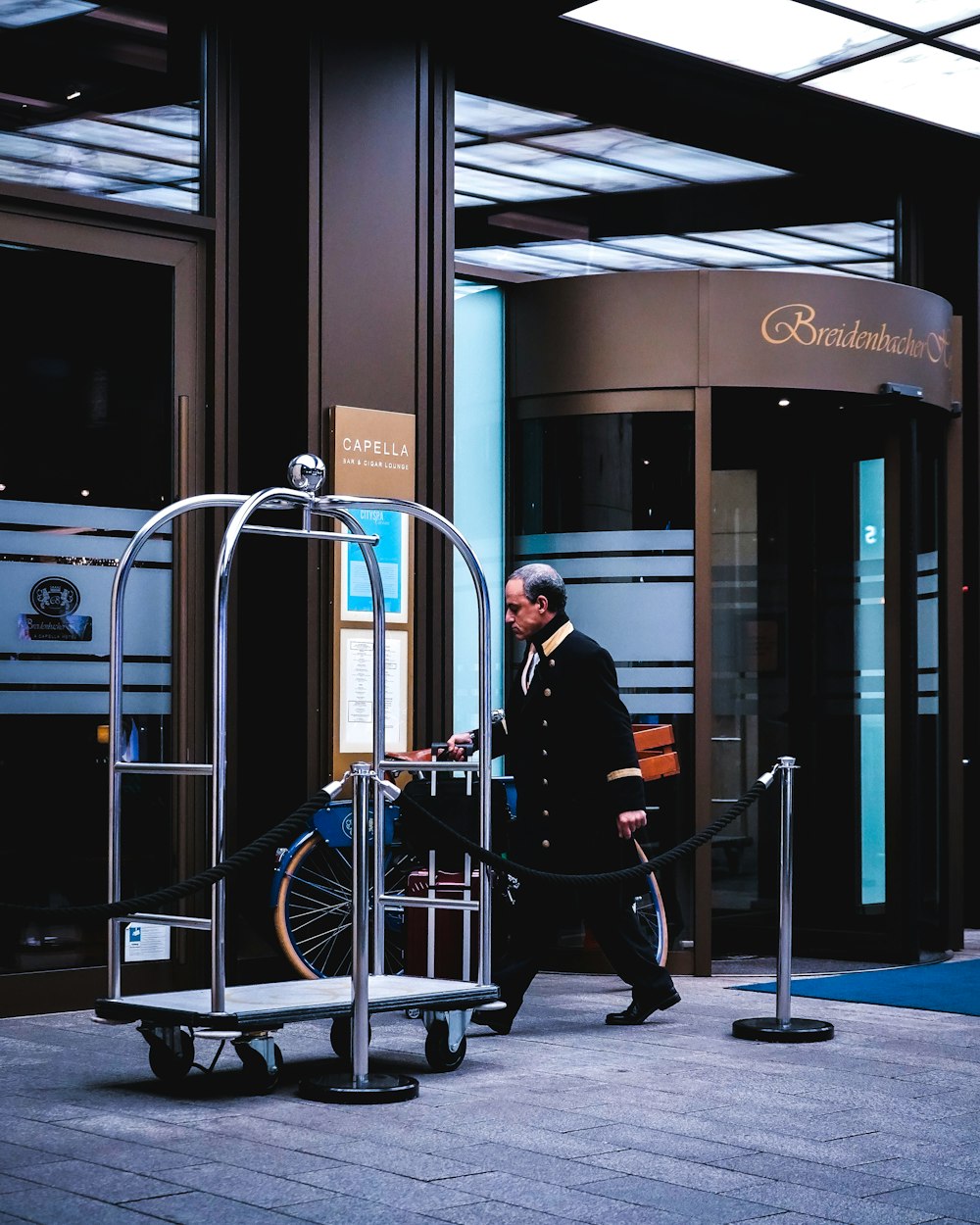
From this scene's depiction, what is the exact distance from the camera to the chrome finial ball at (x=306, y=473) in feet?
19.9

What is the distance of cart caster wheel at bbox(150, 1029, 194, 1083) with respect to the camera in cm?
582

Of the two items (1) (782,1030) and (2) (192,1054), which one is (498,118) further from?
(2) (192,1054)

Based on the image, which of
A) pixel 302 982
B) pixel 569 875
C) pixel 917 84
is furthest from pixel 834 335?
pixel 302 982

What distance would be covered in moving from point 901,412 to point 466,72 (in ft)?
9.32

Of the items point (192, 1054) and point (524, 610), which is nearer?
point (192, 1054)

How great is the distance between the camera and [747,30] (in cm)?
898

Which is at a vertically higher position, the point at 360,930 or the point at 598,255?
the point at 598,255

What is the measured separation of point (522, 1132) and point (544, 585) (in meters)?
2.65

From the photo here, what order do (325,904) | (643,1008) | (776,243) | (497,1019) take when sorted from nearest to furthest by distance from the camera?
1. (497,1019)
2. (643,1008)
3. (325,904)
4. (776,243)

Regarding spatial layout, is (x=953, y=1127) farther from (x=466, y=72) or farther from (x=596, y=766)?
(x=466, y=72)

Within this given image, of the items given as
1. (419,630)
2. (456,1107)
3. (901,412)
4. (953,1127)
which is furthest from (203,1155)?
(901,412)

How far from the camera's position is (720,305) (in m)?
8.88

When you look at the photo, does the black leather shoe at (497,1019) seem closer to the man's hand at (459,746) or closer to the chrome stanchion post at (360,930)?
the man's hand at (459,746)

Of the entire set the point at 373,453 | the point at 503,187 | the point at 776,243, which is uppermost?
the point at 503,187
